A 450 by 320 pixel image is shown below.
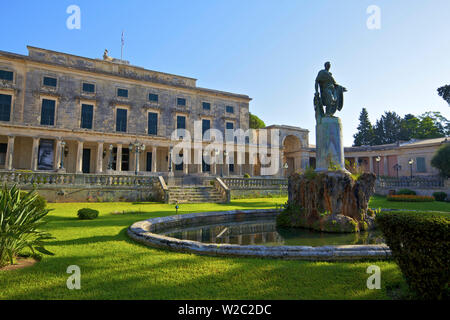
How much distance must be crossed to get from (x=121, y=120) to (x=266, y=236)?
30.2 metres

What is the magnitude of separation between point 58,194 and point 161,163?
18008 mm

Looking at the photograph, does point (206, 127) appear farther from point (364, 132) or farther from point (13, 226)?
point (364, 132)

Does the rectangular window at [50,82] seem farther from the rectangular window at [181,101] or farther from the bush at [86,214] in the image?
the bush at [86,214]

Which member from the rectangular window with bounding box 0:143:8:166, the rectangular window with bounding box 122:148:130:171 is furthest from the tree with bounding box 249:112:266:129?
the rectangular window with bounding box 0:143:8:166

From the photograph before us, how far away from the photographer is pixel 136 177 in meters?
19.6

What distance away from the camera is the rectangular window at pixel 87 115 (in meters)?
30.6

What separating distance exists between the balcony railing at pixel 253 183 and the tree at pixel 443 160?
1918 centimetres

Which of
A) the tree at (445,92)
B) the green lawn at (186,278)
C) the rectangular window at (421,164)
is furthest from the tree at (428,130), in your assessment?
the green lawn at (186,278)

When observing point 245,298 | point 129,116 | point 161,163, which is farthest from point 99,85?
point 245,298

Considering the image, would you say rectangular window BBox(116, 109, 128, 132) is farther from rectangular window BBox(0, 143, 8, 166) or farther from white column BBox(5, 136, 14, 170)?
rectangular window BBox(0, 143, 8, 166)

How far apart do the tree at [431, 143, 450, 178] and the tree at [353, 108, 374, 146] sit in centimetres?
3089

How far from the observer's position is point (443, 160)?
28453 millimetres

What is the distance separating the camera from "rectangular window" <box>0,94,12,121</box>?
26906mm
